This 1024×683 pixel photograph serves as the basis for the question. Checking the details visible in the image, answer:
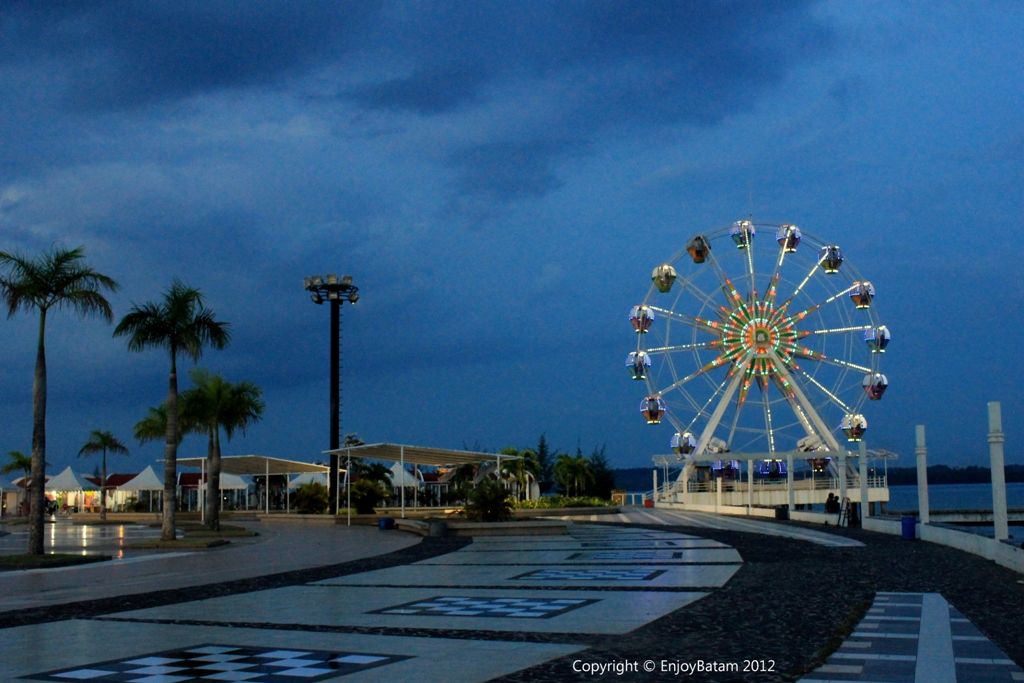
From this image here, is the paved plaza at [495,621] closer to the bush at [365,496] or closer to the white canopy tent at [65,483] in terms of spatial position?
the bush at [365,496]

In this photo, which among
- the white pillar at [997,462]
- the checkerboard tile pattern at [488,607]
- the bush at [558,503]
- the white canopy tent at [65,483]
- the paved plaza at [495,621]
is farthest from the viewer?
the white canopy tent at [65,483]

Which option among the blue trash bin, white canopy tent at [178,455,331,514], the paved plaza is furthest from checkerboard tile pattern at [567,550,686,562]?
white canopy tent at [178,455,331,514]

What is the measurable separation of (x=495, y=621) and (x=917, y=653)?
14.7 feet

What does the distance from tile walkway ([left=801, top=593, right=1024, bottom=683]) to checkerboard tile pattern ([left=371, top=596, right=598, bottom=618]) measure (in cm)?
355

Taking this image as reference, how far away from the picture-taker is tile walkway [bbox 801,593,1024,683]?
8172 mm

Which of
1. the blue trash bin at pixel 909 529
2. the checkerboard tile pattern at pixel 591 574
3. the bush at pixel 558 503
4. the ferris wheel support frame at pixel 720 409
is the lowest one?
the bush at pixel 558 503

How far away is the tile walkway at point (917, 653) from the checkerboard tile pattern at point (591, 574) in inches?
210

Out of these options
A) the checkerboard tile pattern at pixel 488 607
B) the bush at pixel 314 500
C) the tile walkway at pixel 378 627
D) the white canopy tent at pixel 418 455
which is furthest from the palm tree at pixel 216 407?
the checkerboard tile pattern at pixel 488 607

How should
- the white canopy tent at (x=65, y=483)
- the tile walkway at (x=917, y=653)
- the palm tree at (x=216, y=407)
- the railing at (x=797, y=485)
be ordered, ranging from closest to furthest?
the tile walkway at (x=917, y=653), the palm tree at (x=216, y=407), the railing at (x=797, y=485), the white canopy tent at (x=65, y=483)

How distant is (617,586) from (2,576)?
11.7 meters

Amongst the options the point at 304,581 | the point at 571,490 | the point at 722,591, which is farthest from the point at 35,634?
the point at 571,490

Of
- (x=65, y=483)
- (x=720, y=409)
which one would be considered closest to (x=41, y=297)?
(x=720, y=409)

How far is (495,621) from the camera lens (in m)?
11.7

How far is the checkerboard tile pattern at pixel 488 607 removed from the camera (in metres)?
12.5
